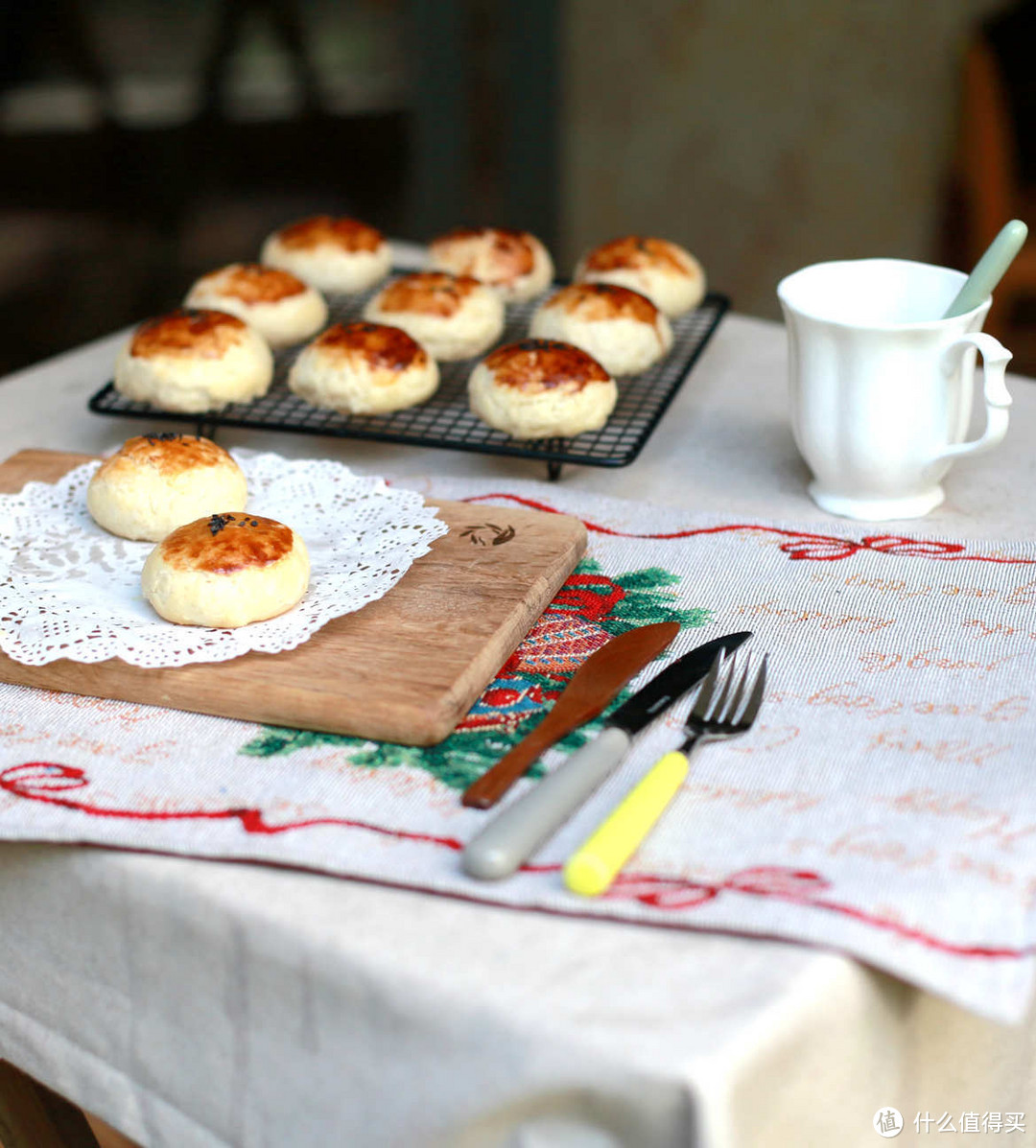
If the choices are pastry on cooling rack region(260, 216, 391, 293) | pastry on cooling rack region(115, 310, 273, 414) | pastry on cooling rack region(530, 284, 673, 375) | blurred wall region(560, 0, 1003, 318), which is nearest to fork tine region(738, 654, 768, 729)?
pastry on cooling rack region(530, 284, 673, 375)

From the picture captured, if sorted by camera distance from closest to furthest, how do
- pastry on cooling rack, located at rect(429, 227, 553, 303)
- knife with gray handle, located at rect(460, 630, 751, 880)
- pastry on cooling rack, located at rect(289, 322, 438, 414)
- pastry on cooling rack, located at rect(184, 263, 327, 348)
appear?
knife with gray handle, located at rect(460, 630, 751, 880) → pastry on cooling rack, located at rect(289, 322, 438, 414) → pastry on cooling rack, located at rect(184, 263, 327, 348) → pastry on cooling rack, located at rect(429, 227, 553, 303)

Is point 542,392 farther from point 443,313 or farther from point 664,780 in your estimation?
point 664,780

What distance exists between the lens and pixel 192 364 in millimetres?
1409

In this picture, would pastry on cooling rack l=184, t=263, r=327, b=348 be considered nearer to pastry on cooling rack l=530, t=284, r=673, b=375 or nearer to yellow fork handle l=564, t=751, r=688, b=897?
pastry on cooling rack l=530, t=284, r=673, b=375

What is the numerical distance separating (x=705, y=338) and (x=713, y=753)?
34.3 inches

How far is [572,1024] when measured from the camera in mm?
655

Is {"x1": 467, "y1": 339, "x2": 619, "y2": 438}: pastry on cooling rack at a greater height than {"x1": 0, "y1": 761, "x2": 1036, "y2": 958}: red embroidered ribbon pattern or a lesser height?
greater

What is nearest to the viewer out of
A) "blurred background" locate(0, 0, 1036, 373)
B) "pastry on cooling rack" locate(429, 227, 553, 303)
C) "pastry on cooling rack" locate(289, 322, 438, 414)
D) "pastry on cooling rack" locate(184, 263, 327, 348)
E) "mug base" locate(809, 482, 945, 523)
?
"mug base" locate(809, 482, 945, 523)

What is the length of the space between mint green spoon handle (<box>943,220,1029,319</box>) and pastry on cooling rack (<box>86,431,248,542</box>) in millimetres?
729

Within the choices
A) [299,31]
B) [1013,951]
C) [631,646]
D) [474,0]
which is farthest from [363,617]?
[474,0]

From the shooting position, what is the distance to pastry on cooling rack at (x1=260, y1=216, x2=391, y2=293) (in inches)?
71.0

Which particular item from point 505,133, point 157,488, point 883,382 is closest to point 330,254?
point 157,488

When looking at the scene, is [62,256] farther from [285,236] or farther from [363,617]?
[363,617]

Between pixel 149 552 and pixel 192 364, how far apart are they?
34 centimetres
